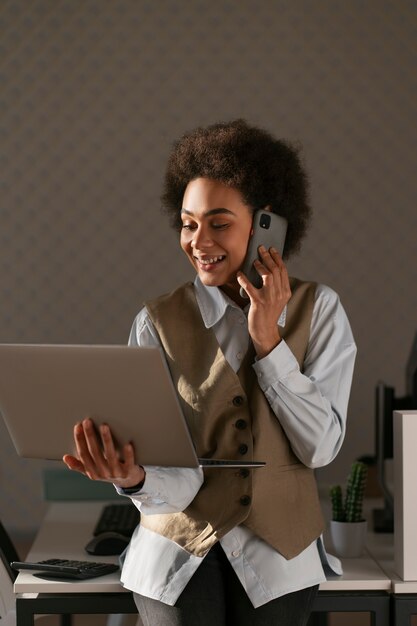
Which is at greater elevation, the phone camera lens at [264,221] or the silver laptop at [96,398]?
the phone camera lens at [264,221]

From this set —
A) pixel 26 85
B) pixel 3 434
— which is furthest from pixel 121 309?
pixel 26 85

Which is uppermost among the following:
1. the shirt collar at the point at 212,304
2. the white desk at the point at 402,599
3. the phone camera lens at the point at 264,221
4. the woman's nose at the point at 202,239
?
the phone camera lens at the point at 264,221

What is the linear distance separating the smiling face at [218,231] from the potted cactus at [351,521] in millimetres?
625

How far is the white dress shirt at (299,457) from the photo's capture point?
1.78m

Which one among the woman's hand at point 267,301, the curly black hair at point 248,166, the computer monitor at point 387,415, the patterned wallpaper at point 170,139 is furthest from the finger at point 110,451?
the patterned wallpaper at point 170,139

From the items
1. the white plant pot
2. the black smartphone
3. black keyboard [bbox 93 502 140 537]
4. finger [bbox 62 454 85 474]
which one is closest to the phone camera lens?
the black smartphone

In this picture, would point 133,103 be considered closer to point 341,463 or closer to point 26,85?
point 26,85

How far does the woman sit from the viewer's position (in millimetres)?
1779

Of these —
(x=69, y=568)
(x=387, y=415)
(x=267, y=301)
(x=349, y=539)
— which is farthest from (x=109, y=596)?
(x=387, y=415)

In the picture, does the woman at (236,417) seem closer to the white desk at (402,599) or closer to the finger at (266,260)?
the finger at (266,260)

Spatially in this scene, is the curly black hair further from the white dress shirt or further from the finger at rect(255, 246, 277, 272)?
the white dress shirt

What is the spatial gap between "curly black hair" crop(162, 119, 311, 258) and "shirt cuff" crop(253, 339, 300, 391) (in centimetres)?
33

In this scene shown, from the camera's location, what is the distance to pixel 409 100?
421cm

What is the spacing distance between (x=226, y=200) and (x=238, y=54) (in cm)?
245
